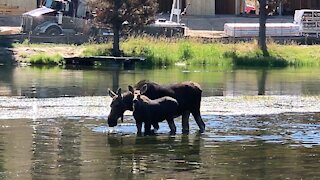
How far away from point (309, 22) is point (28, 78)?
25.9 m

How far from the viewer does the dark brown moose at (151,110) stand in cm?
2148

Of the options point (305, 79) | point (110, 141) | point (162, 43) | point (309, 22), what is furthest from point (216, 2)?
point (110, 141)

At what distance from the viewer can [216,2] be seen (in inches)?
3022

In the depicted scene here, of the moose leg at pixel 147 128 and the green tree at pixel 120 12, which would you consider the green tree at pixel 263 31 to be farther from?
the moose leg at pixel 147 128

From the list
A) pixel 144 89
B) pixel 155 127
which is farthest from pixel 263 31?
pixel 155 127

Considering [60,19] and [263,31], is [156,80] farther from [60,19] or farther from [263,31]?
[60,19]

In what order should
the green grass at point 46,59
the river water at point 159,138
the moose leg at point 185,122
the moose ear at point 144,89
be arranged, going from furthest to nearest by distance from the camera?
the green grass at point 46,59 < the moose leg at point 185,122 < the moose ear at point 144,89 < the river water at point 159,138

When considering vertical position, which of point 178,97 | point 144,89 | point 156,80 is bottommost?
point 156,80

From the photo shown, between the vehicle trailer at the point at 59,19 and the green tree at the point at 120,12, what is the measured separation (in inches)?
176

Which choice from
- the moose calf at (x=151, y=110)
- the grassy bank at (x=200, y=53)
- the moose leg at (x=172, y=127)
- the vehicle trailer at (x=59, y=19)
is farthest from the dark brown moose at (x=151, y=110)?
the vehicle trailer at (x=59, y=19)

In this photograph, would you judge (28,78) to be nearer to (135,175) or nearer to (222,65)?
(222,65)

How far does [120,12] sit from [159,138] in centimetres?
3089

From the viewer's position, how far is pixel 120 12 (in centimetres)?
5194

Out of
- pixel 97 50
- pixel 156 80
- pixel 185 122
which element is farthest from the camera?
pixel 97 50
